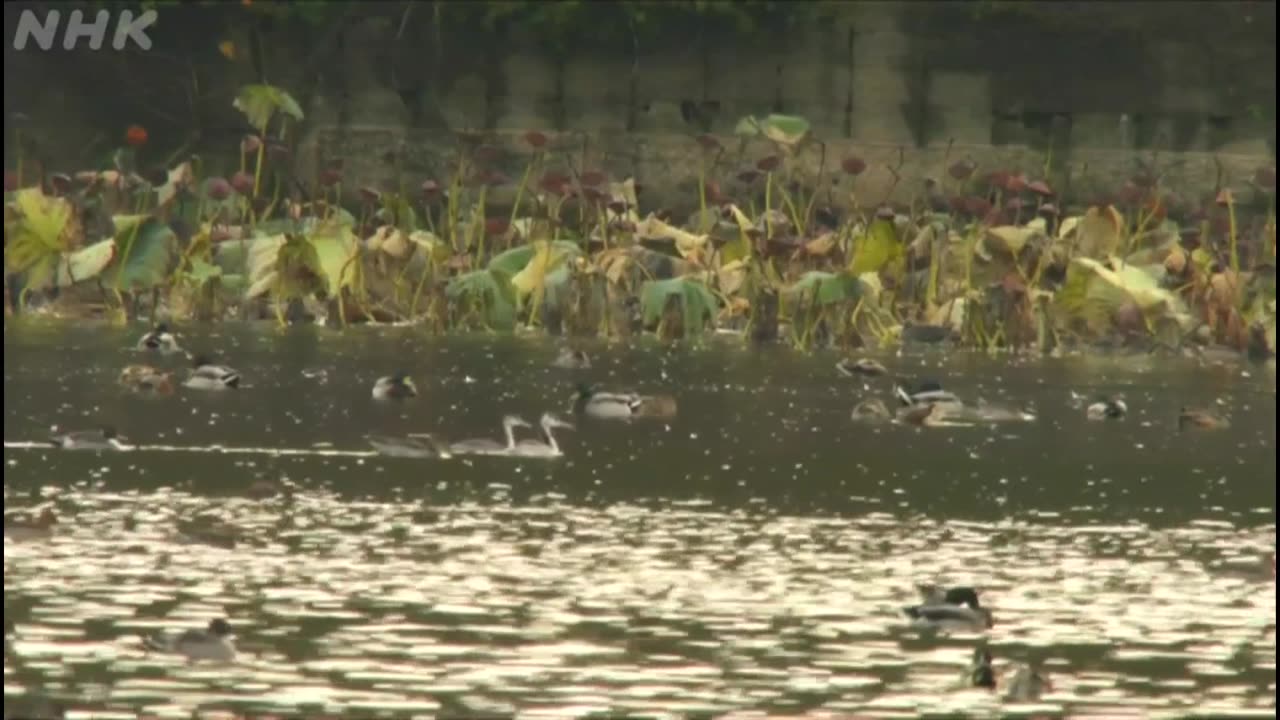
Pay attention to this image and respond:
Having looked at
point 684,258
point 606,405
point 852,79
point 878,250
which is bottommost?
point 606,405

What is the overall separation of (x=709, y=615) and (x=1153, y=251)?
59.0 feet

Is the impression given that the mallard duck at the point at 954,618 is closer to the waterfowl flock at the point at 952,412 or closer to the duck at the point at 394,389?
the waterfowl flock at the point at 952,412

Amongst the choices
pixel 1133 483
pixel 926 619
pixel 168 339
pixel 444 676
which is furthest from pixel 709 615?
pixel 168 339

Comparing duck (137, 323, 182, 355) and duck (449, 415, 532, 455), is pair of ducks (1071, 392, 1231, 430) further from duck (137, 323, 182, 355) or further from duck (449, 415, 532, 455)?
duck (137, 323, 182, 355)

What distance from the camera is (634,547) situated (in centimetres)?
1809

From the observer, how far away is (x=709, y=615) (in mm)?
15898

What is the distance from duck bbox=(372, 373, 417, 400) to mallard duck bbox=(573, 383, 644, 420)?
1.29 metres

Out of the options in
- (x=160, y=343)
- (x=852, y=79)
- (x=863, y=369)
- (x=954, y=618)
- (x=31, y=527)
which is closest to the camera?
(x=954, y=618)

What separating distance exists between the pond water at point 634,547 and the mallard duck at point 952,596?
0.17 metres

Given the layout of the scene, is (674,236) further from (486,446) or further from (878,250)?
(486,446)

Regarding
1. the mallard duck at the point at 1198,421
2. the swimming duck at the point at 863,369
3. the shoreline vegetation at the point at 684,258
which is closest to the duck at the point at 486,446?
the mallard duck at the point at 1198,421

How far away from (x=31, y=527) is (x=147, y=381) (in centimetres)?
791

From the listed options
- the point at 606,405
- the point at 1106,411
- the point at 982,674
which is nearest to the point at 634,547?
the point at 982,674

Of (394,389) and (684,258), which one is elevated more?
(684,258)
